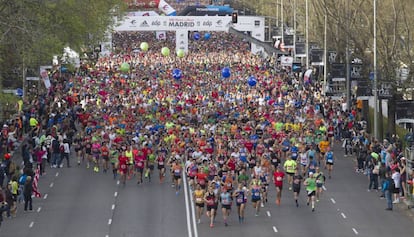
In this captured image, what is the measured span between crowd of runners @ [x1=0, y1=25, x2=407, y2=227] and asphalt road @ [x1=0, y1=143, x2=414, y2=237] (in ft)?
1.68

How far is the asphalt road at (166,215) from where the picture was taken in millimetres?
31047

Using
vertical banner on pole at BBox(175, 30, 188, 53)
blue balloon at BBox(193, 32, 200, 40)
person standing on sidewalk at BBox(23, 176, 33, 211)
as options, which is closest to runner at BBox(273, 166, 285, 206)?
person standing on sidewalk at BBox(23, 176, 33, 211)

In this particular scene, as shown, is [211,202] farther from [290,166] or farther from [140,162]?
[140,162]

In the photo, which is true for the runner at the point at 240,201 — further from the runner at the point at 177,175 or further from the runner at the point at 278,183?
the runner at the point at 177,175

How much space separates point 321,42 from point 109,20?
14.8 meters

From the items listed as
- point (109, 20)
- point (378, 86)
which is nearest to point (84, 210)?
point (378, 86)

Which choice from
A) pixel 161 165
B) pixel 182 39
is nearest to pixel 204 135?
pixel 161 165

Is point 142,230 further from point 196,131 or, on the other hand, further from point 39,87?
point 39,87

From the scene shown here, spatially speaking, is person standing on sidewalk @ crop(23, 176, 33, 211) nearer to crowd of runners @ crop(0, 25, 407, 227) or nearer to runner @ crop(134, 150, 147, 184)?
crowd of runners @ crop(0, 25, 407, 227)

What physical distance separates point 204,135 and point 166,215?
10.6 m

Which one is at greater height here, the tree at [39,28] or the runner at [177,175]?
the tree at [39,28]

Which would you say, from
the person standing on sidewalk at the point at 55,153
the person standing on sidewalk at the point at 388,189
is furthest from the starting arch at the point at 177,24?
the person standing on sidewalk at the point at 388,189

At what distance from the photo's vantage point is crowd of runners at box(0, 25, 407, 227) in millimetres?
35281

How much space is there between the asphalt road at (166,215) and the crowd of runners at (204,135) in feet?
1.68
